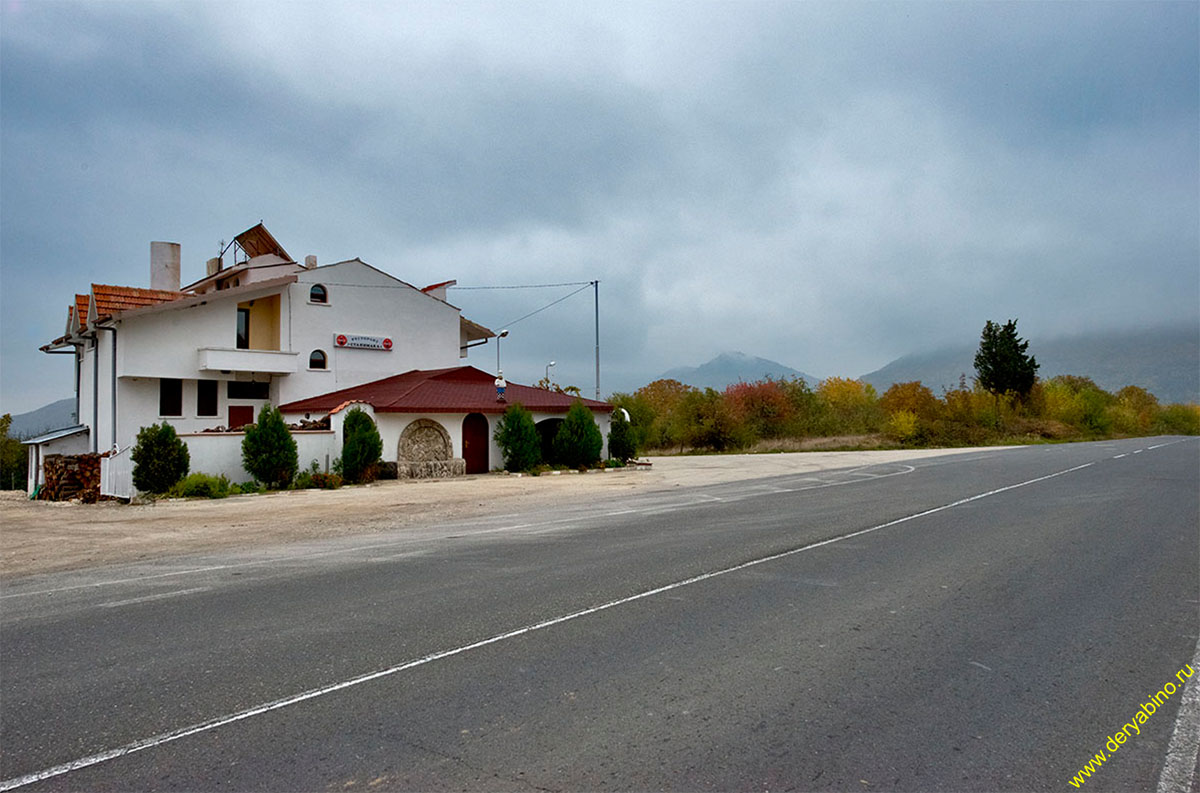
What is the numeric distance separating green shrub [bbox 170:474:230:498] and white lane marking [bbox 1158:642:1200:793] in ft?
72.7

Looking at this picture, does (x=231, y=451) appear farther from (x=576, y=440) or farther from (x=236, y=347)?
(x=576, y=440)

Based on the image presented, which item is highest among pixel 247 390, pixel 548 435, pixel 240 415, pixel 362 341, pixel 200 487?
pixel 362 341

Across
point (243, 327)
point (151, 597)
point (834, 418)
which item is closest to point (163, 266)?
point (243, 327)

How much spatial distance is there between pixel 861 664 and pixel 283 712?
390cm

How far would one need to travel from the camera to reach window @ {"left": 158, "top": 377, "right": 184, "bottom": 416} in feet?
95.2

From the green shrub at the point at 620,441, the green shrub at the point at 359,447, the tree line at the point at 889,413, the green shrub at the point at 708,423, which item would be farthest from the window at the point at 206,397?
the green shrub at the point at 708,423

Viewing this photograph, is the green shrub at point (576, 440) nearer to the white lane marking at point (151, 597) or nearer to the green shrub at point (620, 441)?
the green shrub at point (620, 441)

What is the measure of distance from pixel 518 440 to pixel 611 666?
2462cm

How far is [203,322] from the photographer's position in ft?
95.9

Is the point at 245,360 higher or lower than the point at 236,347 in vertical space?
lower

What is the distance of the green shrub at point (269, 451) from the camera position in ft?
77.7

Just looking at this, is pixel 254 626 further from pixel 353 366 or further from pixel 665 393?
pixel 665 393

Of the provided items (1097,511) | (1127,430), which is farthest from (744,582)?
(1127,430)

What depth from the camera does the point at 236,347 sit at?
1205 inches
